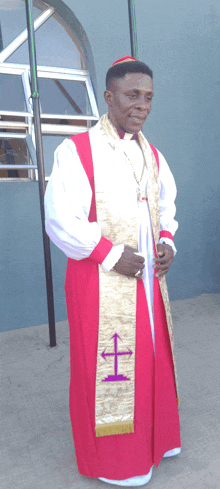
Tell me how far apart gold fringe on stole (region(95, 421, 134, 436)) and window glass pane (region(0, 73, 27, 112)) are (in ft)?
9.89

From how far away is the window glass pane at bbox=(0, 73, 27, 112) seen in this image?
3750 mm

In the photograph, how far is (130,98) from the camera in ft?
5.42

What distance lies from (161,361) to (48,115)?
2.82m

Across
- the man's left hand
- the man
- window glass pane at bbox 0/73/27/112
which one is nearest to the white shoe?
the man

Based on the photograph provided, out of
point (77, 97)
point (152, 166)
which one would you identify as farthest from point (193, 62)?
point (152, 166)

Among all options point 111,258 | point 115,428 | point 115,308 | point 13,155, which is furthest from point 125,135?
point 13,155

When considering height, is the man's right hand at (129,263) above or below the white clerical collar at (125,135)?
below

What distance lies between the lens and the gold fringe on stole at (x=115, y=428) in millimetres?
1749

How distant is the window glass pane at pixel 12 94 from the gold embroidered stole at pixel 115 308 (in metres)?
2.34

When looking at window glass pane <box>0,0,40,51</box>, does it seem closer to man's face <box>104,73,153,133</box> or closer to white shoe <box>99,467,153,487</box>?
man's face <box>104,73,153,133</box>

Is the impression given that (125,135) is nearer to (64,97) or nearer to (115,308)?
(115,308)

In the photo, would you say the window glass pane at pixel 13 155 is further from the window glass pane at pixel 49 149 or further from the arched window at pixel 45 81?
the window glass pane at pixel 49 149

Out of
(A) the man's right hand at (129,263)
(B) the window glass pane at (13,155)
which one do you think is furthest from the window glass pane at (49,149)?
(A) the man's right hand at (129,263)

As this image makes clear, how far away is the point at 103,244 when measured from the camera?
1630 mm
